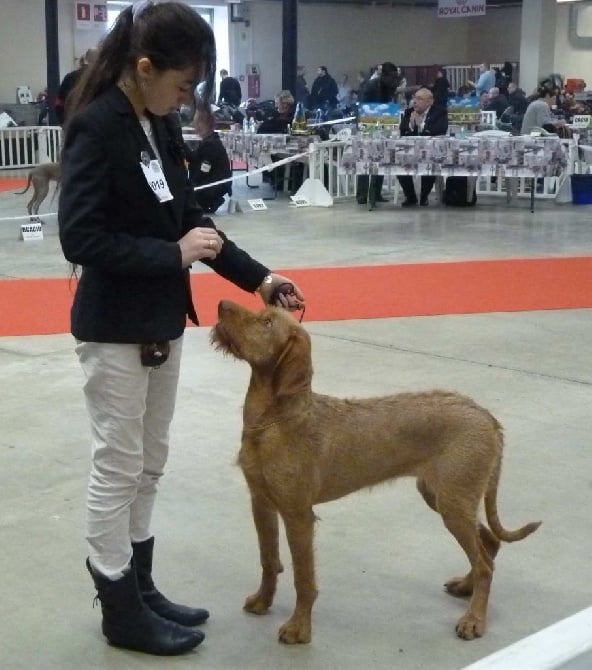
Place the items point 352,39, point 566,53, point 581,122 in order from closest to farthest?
1. point 581,122
2. point 566,53
3. point 352,39

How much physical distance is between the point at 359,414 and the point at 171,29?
3.71 feet

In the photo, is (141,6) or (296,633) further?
(296,633)

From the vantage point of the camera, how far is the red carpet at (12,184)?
1486 cm

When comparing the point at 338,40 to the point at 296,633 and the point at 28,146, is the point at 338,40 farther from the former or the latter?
the point at 296,633

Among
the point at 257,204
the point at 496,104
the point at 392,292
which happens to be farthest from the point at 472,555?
the point at 496,104

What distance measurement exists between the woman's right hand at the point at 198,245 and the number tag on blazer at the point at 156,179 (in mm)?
110

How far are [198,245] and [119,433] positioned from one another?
0.50m

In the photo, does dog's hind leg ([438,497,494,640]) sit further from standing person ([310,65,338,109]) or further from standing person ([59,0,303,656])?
standing person ([310,65,338,109])

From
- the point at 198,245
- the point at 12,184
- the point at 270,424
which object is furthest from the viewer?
the point at 12,184

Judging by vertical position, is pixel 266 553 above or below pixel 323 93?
below

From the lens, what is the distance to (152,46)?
234 cm

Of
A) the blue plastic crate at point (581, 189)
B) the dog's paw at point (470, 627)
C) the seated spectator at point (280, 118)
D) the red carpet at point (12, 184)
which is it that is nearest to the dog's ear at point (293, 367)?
the dog's paw at point (470, 627)

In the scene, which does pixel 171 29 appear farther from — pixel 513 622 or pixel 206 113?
pixel 513 622

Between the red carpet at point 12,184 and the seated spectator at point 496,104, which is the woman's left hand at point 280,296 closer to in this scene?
the red carpet at point 12,184
